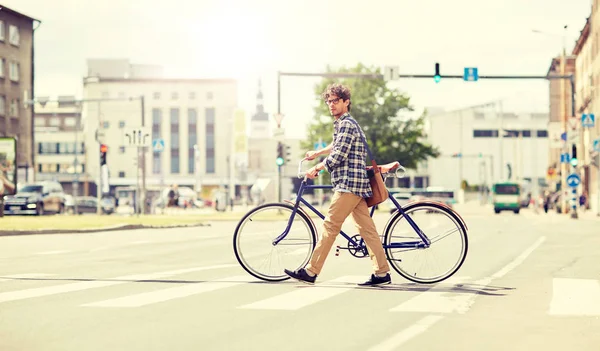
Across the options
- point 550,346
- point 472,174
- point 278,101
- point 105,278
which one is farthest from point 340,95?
point 472,174

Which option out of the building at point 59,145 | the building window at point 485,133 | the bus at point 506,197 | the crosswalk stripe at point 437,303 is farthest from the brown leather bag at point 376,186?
the building window at point 485,133

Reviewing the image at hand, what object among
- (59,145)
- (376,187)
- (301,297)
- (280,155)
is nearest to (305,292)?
(301,297)

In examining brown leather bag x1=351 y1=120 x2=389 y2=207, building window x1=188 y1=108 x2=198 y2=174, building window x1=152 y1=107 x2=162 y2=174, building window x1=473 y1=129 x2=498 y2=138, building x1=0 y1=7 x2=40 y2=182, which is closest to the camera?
brown leather bag x1=351 y1=120 x2=389 y2=207

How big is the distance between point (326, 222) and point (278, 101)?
33762 mm

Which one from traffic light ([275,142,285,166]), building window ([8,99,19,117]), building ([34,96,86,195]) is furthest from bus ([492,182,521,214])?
building ([34,96,86,195])

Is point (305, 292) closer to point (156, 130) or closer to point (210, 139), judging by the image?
point (156, 130)

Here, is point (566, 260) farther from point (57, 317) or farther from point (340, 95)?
point (57, 317)

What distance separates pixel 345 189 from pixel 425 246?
1.10 metres

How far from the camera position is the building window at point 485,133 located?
5563 inches

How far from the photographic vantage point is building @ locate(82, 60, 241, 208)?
415 ft

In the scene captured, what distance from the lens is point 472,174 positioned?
138750 mm

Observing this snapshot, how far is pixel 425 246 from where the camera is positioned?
Result: 10.3 metres

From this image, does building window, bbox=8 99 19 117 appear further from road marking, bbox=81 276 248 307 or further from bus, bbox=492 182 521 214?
road marking, bbox=81 276 248 307

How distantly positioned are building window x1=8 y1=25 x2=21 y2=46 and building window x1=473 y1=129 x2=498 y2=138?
78439 mm
